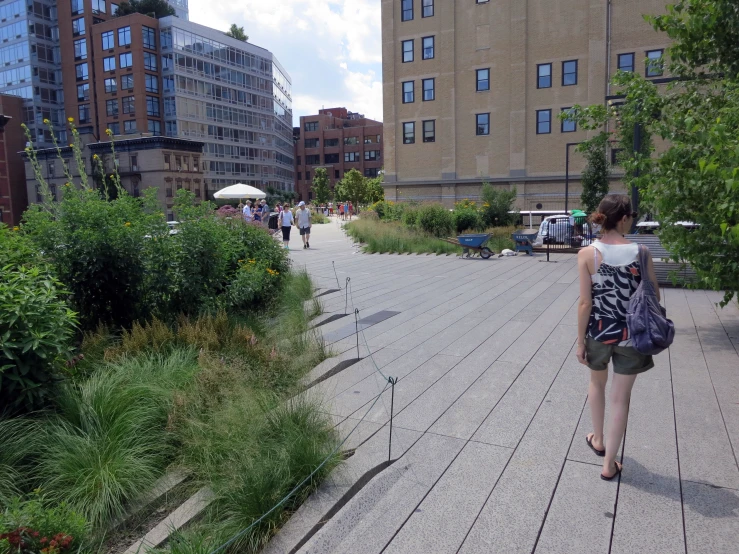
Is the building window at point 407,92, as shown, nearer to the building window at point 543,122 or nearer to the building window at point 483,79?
the building window at point 483,79

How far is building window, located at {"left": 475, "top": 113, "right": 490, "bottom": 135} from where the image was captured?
4469cm

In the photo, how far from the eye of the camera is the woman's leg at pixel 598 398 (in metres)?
3.97

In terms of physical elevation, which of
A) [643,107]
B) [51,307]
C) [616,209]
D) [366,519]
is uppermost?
[643,107]

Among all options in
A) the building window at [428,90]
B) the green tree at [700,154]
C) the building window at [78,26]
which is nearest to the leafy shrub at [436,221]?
the green tree at [700,154]

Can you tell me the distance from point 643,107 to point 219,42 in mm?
89083

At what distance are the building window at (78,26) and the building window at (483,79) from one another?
63509 mm

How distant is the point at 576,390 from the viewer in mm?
5672

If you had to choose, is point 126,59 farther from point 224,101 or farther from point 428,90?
point 428,90

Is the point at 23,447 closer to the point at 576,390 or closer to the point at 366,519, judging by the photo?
the point at 366,519

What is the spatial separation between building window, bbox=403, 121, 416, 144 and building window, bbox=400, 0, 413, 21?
826cm

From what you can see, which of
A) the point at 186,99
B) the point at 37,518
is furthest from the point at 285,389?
the point at 186,99

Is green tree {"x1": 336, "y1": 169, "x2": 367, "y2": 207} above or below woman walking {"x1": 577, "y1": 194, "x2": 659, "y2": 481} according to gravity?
above

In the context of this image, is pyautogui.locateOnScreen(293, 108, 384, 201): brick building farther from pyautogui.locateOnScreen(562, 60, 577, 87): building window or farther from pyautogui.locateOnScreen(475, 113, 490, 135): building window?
pyautogui.locateOnScreen(562, 60, 577, 87): building window

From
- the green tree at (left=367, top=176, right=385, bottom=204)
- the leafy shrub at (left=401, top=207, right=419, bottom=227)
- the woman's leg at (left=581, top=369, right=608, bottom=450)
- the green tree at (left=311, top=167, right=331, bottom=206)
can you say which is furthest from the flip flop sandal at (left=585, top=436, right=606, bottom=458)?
the green tree at (left=311, top=167, right=331, bottom=206)
